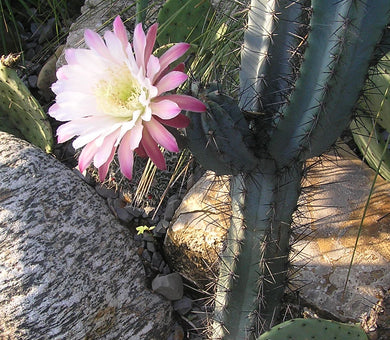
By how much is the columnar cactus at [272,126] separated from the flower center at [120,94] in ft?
0.38

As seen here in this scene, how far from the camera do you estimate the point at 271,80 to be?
3.63ft

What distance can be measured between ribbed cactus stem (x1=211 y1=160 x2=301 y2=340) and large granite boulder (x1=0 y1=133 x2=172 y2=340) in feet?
1.37

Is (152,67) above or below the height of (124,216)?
above

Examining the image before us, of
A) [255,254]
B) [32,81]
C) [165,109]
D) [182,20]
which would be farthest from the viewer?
[32,81]

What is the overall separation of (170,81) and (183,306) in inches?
43.7

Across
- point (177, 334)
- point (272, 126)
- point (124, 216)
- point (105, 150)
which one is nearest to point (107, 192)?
point (124, 216)

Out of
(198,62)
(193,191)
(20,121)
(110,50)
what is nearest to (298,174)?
(110,50)

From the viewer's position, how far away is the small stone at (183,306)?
5.90ft

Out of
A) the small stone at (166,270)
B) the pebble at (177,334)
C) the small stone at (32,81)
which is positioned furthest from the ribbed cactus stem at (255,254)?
the small stone at (32,81)

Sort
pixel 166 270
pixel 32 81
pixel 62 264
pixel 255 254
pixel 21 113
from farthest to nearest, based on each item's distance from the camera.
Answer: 1. pixel 32 81
2. pixel 21 113
3. pixel 166 270
4. pixel 62 264
5. pixel 255 254

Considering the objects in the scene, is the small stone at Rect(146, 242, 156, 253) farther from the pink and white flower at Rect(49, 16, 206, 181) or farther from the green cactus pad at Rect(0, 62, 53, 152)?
the pink and white flower at Rect(49, 16, 206, 181)

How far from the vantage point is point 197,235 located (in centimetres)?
174

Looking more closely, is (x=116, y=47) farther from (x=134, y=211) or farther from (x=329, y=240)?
(x=134, y=211)

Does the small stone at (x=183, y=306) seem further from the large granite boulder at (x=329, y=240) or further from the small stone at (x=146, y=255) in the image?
the small stone at (x=146, y=255)
